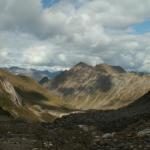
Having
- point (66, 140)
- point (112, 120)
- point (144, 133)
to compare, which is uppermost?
point (144, 133)

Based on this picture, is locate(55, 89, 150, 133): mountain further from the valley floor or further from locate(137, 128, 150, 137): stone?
the valley floor

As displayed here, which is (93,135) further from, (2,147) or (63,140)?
(2,147)

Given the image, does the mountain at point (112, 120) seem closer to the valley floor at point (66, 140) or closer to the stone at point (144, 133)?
the stone at point (144, 133)

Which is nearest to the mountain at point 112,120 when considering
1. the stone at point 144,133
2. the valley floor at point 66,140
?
the stone at point 144,133

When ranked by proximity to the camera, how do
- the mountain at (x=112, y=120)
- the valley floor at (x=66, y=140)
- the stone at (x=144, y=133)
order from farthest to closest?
the mountain at (x=112, y=120), the stone at (x=144, y=133), the valley floor at (x=66, y=140)

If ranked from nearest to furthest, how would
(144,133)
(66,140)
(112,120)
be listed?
(66,140), (144,133), (112,120)

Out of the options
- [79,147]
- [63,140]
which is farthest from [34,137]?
[79,147]

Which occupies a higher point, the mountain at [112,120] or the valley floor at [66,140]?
the valley floor at [66,140]

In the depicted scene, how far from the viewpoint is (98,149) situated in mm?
23250

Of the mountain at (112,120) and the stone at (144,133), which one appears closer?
the stone at (144,133)

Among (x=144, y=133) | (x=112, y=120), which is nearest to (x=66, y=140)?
(x=144, y=133)

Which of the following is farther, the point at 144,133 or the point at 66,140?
the point at 144,133

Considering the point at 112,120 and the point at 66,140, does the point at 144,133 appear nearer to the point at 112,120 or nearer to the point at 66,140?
the point at 66,140

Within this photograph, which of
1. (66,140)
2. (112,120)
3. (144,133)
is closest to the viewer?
(66,140)
